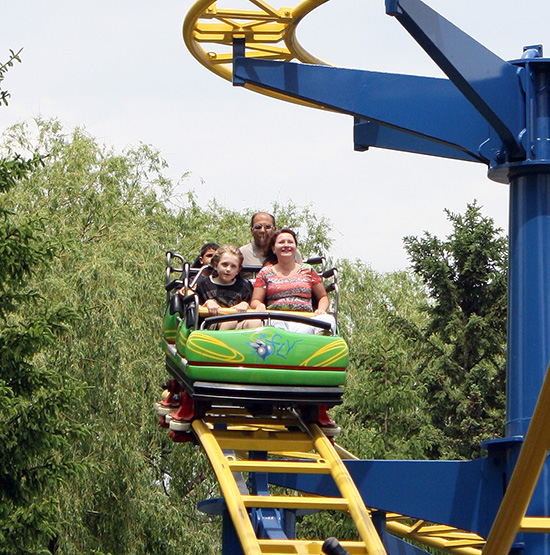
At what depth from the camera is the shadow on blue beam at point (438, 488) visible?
618 cm

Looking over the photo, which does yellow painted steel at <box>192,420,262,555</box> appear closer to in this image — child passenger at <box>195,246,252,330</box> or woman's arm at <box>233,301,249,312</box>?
woman's arm at <box>233,301,249,312</box>

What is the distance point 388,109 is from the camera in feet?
21.5

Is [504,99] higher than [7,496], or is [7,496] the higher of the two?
[504,99]

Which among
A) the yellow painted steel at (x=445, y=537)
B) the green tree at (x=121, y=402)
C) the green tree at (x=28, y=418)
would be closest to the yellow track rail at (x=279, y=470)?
Result: the yellow painted steel at (x=445, y=537)

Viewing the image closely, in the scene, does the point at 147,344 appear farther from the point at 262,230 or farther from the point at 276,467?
the point at 276,467

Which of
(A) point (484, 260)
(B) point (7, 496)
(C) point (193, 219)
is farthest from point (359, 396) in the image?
(B) point (7, 496)

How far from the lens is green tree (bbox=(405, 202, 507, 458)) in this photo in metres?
14.8

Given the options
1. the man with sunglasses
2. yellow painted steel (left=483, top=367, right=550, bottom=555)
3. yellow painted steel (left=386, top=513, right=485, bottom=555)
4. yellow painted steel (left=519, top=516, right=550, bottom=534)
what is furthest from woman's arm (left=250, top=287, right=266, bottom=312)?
yellow painted steel (left=386, top=513, right=485, bottom=555)

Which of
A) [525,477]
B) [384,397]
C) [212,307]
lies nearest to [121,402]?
[384,397]

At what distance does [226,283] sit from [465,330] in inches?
332

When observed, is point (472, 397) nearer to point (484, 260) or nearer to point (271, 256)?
point (484, 260)

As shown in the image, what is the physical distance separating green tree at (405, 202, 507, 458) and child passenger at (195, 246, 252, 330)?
8.03m

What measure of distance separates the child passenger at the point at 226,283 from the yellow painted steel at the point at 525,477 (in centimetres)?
302

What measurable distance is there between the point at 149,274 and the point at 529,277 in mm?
8268
